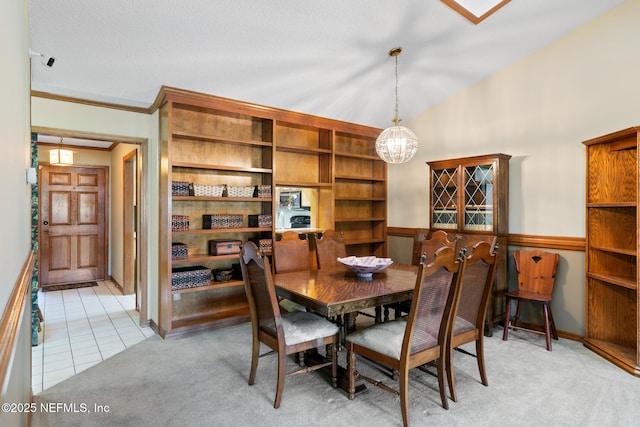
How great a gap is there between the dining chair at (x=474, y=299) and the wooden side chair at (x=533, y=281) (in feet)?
4.00

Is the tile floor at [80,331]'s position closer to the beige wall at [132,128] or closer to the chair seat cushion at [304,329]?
the beige wall at [132,128]

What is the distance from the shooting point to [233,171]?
13.7 ft

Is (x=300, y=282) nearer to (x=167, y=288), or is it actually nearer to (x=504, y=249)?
(x=167, y=288)

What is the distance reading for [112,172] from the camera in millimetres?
6152

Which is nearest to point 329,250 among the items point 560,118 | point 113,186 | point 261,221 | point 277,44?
point 261,221

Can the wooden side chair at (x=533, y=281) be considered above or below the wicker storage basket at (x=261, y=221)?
below

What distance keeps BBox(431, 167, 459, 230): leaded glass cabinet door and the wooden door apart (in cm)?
544

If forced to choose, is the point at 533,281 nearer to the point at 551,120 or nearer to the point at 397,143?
the point at 551,120

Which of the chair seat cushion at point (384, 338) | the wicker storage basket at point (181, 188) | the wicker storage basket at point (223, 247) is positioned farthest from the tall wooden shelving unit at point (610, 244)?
the wicker storage basket at point (181, 188)

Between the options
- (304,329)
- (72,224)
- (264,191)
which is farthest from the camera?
(72,224)

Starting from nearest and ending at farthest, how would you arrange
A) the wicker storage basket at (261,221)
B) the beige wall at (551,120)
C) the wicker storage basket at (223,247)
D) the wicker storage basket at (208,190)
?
the beige wall at (551,120) → the wicker storage basket at (208,190) → the wicker storage basket at (223,247) → the wicker storage basket at (261,221)

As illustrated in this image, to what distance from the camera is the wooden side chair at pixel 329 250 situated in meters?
3.60

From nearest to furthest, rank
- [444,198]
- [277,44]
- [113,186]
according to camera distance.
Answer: [277,44] < [444,198] < [113,186]

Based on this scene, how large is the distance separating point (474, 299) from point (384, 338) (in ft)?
2.40
